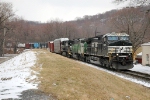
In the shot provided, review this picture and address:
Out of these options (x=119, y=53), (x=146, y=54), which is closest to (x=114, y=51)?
(x=119, y=53)

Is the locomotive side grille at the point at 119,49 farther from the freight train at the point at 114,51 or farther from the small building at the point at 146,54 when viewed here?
the small building at the point at 146,54

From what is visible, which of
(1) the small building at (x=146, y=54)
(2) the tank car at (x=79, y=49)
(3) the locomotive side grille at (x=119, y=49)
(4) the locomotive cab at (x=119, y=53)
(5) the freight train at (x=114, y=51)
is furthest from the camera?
(2) the tank car at (x=79, y=49)

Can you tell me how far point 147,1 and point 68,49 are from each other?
2636 cm

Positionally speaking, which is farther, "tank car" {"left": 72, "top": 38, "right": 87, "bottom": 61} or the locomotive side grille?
"tank car" {"left": 72, "top": 38, "right": 87, "bottom": 61}

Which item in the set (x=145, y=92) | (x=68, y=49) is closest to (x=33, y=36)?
(x=68, y=49)

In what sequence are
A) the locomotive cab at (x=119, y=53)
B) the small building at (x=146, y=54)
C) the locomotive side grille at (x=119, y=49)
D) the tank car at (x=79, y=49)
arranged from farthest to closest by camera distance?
the tank car at (x=79, y=49) < the small building at (x=146, y=54) < the locomotive side grille at (x=119, y=49) < the locomotive cab at (x=119, y=53)

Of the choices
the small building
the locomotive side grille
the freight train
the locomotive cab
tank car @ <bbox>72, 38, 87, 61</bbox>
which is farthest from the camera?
tank car @ <bbox>72, 38, 87, 61</bbox>

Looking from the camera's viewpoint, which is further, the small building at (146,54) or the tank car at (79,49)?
the tank car at (79,49)

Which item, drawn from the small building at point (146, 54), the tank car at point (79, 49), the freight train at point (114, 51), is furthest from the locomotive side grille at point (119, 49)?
the tank car at point (79, 49)

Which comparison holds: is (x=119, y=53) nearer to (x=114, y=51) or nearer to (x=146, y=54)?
(x=114, y=51)

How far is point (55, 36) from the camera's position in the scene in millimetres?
118938

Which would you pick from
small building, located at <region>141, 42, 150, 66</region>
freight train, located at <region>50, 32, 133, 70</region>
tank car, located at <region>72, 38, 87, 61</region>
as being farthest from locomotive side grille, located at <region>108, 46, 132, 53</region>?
tank car, located at <region>72, 38, 87, 61</region>

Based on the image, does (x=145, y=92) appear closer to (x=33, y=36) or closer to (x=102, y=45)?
(x=102, y=45)

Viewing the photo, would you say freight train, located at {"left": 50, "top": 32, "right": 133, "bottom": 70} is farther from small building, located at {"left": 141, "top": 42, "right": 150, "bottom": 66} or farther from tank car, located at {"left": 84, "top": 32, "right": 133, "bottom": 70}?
small building, located at {"left": 141, "top": 42, "right": 150, "bottom": 66}
